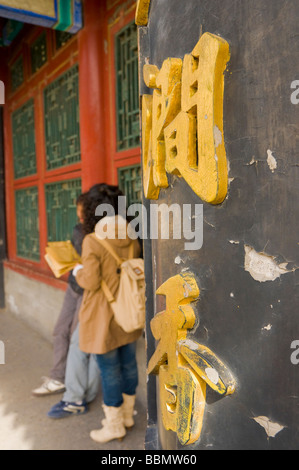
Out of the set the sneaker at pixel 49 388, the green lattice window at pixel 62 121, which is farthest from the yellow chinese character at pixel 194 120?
the green lattice window at pixel 62 121

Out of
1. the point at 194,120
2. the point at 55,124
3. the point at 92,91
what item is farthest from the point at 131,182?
the point at 194,120

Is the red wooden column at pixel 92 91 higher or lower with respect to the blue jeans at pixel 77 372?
higher

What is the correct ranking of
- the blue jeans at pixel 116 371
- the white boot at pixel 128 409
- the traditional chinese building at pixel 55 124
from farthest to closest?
the traditional chinese building at pixel 55 124
the white boot at pixel 128 409
the blue jeans at pixel 116 371

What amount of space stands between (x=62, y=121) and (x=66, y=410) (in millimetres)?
2349

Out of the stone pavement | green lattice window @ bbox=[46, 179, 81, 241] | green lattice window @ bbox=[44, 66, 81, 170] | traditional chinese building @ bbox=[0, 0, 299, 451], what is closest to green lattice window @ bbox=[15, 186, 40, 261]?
green lattice window @ bbox=[46, 179, 81, 241]

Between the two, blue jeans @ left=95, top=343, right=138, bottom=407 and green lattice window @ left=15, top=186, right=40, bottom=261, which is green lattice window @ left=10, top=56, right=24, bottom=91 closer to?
green lattice window @ left=15, top=186, right=40, bottom=261

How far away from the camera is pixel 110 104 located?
275cm

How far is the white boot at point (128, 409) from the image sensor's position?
2163 mm

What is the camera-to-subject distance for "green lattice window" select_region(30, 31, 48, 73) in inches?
143

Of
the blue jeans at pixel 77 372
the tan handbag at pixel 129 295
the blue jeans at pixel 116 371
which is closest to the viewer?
the tan handbag at pixel 129 295

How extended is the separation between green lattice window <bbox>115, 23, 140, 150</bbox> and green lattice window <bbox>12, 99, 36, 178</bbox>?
1.68m

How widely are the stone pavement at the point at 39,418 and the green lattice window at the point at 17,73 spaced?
294cm

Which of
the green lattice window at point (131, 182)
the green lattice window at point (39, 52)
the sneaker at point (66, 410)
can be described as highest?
the green lattice window at point (39, 52)

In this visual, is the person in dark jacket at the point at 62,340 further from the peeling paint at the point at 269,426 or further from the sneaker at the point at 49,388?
the peeling paint at the point at 269,426
